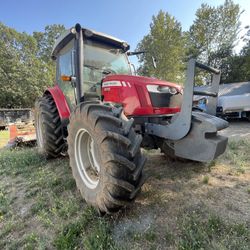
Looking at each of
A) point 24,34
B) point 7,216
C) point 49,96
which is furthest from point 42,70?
point 7,216

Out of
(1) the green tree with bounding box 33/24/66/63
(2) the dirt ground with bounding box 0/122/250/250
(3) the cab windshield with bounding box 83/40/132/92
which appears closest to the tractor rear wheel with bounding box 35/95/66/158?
(2) the dirt ground with bounding box 0/122/250/250

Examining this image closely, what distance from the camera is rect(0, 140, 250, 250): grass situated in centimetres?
163

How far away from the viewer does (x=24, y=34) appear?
2891 cm

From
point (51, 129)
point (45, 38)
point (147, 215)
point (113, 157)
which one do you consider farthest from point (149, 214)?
point (45, 38)

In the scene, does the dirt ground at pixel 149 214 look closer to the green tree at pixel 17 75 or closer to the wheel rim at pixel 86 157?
the wheel rim at pixel 86 157

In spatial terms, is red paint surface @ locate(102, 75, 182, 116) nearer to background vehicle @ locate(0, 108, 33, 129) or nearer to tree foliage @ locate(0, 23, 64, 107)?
background vehicle @ locate(0, 108, 33, 129)

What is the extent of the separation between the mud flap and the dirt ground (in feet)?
1.78

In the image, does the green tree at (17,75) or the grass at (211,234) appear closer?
the grass at (211,234)

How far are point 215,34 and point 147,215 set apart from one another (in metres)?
28.3

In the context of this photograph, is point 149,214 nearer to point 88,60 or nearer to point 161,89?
point 161,89

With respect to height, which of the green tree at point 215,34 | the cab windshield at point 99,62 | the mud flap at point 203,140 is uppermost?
the green tree at point 215,34

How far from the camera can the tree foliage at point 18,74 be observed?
2366cm

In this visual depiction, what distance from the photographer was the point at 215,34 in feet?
81.3

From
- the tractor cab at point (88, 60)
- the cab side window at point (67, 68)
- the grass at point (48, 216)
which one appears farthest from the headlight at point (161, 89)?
the grass at point (48, 216)
